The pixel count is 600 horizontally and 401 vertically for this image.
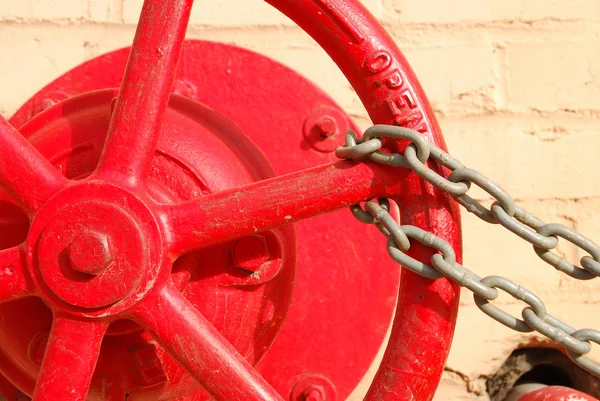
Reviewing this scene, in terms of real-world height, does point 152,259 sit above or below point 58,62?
below

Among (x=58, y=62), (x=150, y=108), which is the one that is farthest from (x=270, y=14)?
(x=150, y=108)

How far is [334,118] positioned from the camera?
0.90 meters

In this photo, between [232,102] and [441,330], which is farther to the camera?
[232,102]

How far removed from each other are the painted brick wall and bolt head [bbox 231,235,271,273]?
0.41 m

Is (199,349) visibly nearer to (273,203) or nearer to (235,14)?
(273,203)

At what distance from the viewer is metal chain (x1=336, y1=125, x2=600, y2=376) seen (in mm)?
528

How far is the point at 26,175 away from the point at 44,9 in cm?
53

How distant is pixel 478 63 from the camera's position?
3.36ft

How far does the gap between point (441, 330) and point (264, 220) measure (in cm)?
20

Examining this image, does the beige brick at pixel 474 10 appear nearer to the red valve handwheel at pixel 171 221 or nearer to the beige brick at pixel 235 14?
the beige brick at pixel 235 14

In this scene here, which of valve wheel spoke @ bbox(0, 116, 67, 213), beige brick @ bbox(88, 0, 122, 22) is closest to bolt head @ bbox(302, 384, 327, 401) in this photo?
valve wheel spoke @ bbox(0, 116, 67, 213)

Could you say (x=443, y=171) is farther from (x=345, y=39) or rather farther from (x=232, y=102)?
(x=232, y=102)

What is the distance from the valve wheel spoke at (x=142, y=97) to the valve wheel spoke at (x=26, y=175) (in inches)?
2.2

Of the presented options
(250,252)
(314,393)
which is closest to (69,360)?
(250,252)
